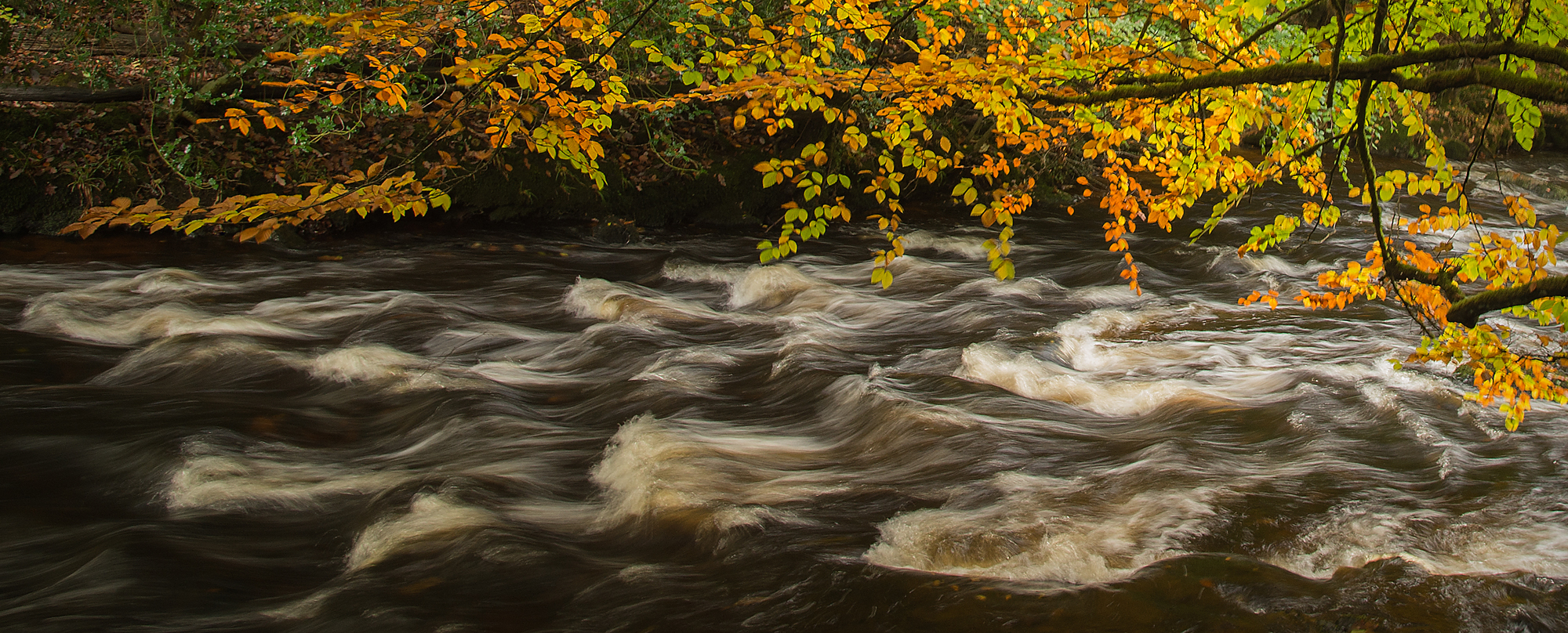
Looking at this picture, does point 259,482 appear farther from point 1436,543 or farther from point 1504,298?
point 1436,543

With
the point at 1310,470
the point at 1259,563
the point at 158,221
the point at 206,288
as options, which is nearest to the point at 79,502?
the point at 158,221

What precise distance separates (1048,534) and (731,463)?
165 cm

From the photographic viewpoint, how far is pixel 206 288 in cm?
792

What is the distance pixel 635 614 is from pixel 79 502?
2.73m

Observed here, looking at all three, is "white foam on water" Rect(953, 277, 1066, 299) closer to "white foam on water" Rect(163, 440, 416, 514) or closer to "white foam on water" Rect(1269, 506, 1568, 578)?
"white foam on water" Rect(1269, 506, 1568, 578)

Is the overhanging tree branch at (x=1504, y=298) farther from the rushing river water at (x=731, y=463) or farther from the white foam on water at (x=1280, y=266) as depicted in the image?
the white foam on water at (x=1280, y=266)

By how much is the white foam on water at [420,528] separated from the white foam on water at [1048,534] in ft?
5.66

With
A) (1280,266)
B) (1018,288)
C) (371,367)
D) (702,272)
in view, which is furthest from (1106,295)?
(371,367)

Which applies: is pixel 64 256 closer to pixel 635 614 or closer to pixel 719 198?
pixel 719 198

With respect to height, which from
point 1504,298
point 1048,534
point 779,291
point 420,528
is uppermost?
point 1504,298

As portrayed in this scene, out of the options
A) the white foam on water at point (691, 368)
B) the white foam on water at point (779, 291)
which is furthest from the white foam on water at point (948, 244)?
the white foam on water at point (691, 368)

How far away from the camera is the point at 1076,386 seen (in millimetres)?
6105

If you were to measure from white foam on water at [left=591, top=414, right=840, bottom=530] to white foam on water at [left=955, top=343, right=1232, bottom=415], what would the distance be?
1.54 meters

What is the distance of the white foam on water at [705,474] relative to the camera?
436cm
